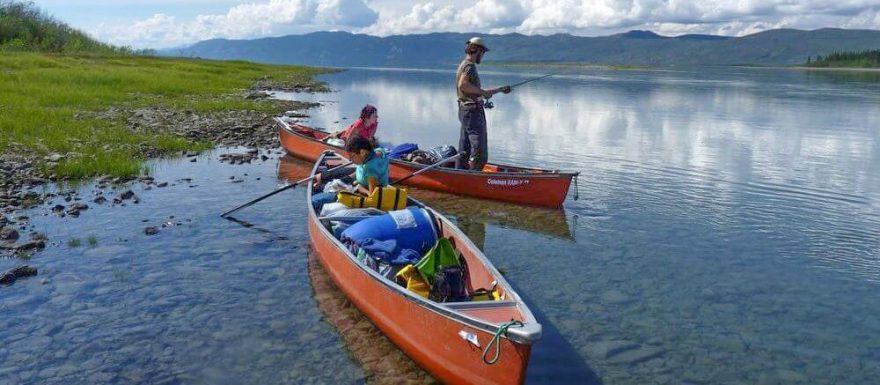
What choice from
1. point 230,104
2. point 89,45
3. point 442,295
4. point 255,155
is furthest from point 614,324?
point 89,45

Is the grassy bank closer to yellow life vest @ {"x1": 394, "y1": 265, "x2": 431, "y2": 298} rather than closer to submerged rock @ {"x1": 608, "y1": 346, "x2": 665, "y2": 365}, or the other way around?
yellow life vest @ {"x1": 394, "y1": 265, "x2": 431, "y2": 298}

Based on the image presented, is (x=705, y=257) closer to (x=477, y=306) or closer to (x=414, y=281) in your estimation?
(x=414, y=281)

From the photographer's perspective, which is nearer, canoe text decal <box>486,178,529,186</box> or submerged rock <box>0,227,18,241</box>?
submerged rock <box>0,227,18,241</box>

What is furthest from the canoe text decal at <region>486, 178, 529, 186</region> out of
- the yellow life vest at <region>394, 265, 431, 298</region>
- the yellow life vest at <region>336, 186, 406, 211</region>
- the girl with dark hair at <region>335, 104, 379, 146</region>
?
the yellow life vest at <region>394, 265, 431, 298</region>

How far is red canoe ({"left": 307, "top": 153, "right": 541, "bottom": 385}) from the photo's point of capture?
5.83 meters

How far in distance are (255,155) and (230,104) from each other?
1354 centimetres

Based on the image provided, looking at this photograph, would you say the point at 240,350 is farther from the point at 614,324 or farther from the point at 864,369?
the point at 864,369

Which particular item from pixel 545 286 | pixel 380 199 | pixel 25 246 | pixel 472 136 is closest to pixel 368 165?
pixel 380 199

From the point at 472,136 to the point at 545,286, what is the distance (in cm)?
587

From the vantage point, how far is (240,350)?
7.64 meters

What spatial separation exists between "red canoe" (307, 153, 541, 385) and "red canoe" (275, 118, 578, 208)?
5708 millimetres

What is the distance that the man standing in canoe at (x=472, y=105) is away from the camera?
549 inches

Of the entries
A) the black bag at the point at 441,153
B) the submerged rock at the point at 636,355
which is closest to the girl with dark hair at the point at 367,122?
the black bag at the point at 441,153

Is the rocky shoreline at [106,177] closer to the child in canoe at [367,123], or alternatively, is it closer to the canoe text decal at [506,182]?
the child in canoe at [367,123]
